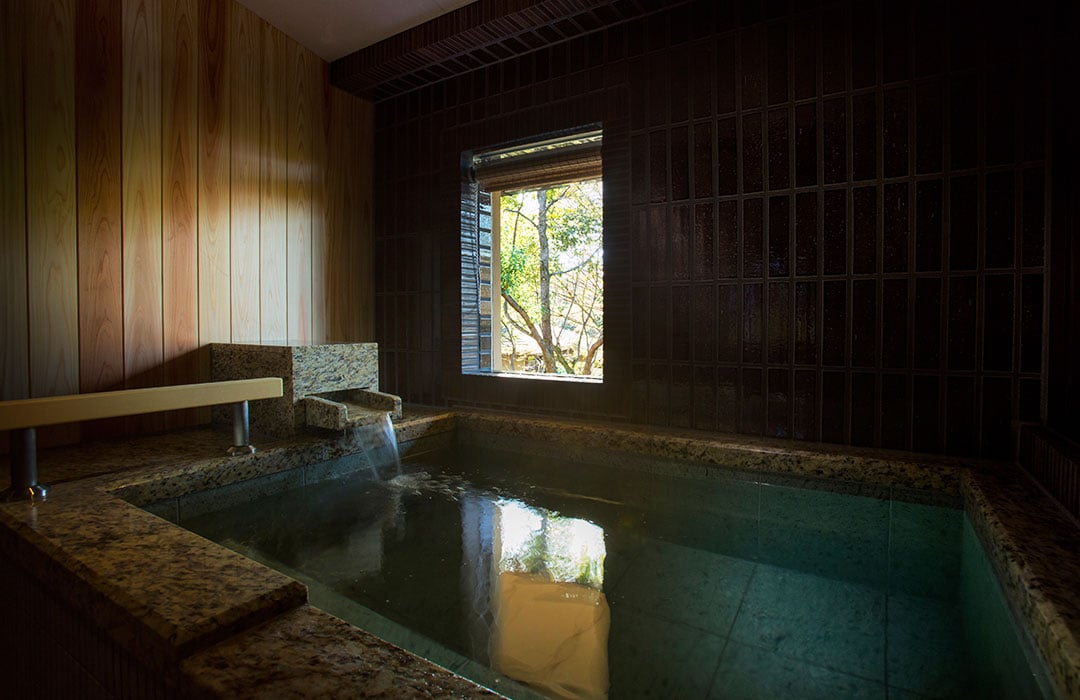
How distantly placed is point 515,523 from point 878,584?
1228 millimetres

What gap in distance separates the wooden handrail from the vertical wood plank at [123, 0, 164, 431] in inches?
41.8

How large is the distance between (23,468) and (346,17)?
2763 mm

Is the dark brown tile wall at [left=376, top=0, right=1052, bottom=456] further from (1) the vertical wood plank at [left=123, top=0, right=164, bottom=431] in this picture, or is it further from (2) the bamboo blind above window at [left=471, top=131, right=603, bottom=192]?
(1) the vertical wood plank at [left=123, top=0, right=164, bottom=431]

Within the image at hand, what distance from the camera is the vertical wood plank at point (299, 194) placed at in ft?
11.1

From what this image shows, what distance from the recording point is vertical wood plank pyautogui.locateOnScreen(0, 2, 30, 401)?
2.21 m

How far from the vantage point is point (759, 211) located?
2615 millimetres

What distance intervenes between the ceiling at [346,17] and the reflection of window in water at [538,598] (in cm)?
271

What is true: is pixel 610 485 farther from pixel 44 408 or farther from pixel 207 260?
pixel 207 260

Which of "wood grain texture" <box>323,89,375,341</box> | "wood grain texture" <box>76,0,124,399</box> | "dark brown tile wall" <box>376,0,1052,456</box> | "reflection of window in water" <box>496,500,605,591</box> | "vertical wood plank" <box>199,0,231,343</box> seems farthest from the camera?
"wood grain texture" <box>323,89,375,341</box>

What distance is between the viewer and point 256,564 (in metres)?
1.13

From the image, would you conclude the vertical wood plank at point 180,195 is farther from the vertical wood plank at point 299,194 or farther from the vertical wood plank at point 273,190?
the vertical wood plank at point 299,194

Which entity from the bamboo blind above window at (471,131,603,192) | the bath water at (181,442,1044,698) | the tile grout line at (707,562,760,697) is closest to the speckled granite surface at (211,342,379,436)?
the bath water at (181,442,1044,698)

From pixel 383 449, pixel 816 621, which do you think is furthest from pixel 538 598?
pixel 383 449

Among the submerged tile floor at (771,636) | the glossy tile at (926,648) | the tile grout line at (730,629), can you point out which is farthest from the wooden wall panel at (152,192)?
the glossy tile at (926,648)
